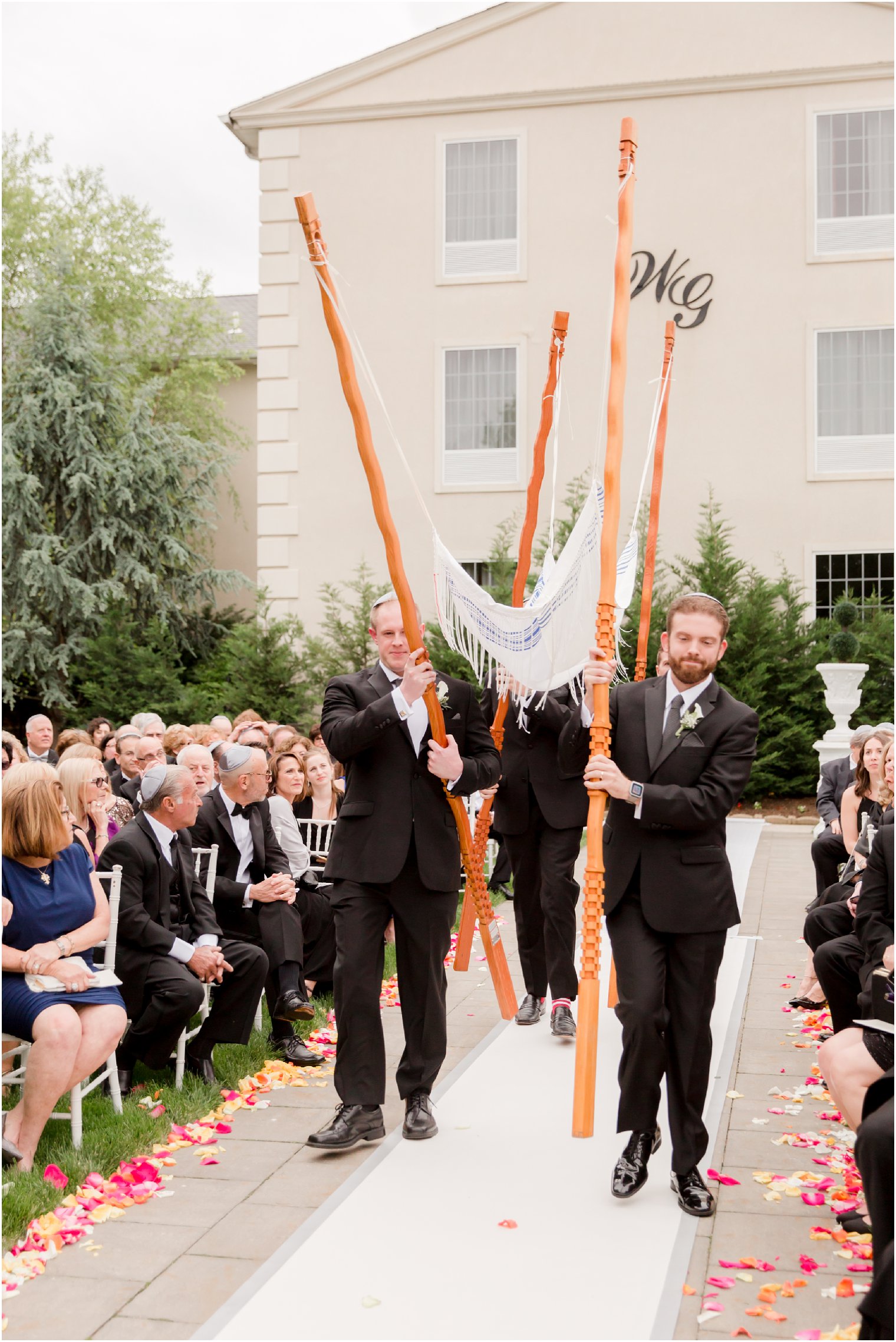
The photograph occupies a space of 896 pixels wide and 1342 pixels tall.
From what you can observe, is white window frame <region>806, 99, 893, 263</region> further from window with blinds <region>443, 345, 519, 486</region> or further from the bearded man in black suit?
the bearded man in black suit

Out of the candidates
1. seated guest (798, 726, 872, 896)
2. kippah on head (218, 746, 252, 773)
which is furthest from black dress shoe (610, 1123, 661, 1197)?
seated guest (798, 726, 872, 896)

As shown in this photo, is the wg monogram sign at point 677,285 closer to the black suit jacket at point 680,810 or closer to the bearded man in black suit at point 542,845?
the bearded man in black suit at point 542,845

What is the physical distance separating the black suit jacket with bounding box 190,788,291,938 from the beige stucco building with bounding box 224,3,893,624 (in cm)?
1264

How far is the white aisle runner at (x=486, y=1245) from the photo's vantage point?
3.43 meters

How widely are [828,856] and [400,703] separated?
474 cm

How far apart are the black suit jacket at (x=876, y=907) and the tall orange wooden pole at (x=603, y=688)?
1000 millimetres

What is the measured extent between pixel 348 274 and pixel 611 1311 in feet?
59.3

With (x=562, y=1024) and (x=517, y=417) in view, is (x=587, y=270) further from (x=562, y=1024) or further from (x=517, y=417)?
(x=562, y=1024)

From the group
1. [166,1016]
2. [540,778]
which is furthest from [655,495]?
[166,1016]

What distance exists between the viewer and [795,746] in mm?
16672

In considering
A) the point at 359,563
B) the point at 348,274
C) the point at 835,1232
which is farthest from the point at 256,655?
the point at 835,1232

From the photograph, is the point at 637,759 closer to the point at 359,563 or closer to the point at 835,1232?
the point at 835,1232

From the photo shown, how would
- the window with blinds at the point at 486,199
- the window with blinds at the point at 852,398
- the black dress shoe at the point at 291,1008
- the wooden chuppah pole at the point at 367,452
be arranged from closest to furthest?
the wooden chuppah pole at the point at 367,452
the black dress shoe at the point at 291,1008
the window with blinds at the point at 852,398
the window with blinds at the point at 486,199

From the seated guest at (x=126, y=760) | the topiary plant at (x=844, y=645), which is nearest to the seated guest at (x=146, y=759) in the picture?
the seated guest at (x=126, y=760)
